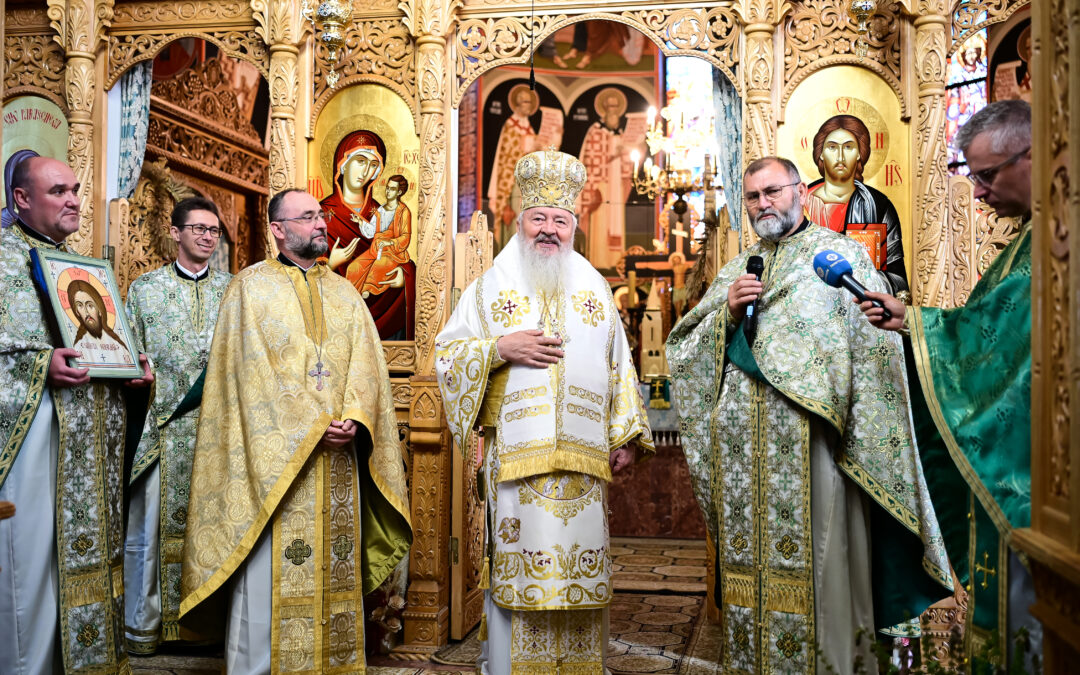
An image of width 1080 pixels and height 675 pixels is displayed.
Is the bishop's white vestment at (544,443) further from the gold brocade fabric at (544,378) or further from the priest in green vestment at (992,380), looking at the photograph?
the priest in green vestment at (992,380)

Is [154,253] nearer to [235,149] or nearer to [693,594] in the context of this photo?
[235,149]

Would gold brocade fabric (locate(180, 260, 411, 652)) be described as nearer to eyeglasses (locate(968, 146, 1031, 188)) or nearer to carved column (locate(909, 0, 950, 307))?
eyeglasses (locate(968, 146, 1031, 188))

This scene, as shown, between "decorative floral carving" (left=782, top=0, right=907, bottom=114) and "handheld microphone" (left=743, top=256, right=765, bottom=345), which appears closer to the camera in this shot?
"handheld microphone" (left=743, top=256, right=765, bottom=345)

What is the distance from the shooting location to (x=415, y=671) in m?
4.67

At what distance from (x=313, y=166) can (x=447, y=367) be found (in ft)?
7.84

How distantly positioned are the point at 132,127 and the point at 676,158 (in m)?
5.11

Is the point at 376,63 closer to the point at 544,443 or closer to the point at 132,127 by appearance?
the point at 132,127

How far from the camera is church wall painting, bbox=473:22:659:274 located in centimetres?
1192

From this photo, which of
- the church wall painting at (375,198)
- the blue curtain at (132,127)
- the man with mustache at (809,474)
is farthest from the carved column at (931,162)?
the blue curtain at (132,127)

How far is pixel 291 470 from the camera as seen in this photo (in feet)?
12.8

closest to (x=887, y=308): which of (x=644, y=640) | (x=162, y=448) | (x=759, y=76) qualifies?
(x=759, y=76)

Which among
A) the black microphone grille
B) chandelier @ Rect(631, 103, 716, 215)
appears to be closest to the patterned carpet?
the black microphone grille

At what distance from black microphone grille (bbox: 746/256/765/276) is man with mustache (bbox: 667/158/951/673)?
0.07 metres

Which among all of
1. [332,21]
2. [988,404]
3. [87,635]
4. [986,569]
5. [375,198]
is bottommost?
[87,635]
